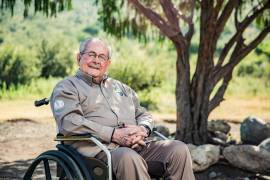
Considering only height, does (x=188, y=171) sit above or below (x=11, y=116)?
above

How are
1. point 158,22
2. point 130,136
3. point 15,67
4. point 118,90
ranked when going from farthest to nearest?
1. point 15,67
2. point 158,22
3. point 118,90
4. point 130,136

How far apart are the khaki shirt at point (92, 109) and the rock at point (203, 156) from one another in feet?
6.26

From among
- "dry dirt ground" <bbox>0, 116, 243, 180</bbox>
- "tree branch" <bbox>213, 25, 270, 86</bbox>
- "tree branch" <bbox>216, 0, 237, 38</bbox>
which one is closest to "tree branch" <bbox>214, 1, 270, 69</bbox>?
"tree branch" <bbox>213, 25, 270, 86</bbox>

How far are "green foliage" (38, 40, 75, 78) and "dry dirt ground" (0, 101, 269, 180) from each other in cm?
547

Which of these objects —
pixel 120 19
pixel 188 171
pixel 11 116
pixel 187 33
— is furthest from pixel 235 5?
pixel 11 116

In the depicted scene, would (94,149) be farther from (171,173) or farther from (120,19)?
(120,19)

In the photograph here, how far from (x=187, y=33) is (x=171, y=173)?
10.3 ft

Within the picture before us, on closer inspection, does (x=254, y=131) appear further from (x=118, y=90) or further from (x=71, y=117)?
(x=71, y=117)

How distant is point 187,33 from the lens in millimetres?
6105

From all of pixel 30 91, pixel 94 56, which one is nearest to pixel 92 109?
pixel 94 56

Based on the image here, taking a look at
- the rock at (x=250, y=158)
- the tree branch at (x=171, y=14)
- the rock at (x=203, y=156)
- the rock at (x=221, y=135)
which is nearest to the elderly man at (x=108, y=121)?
the rock at (x=203, y=156)

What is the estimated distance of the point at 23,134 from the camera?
790 centimetres

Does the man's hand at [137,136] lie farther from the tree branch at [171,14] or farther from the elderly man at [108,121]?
the tree branch at [171,14]

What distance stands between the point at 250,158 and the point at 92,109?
2577mm
